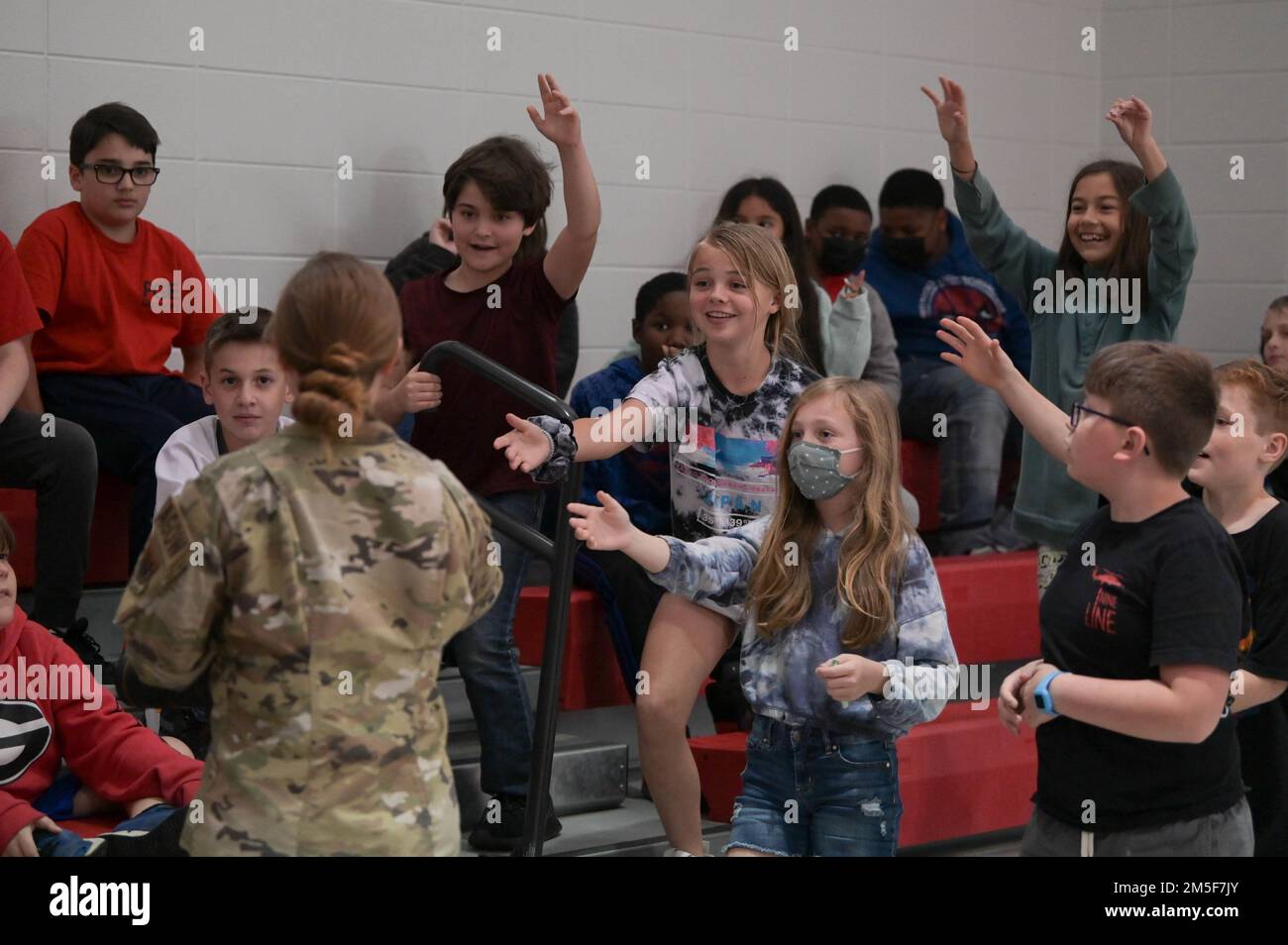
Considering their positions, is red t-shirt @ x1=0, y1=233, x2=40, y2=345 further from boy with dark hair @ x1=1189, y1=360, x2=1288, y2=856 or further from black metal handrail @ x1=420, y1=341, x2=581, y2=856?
boy with dark hair @ x1=1189, y1=360, x2=1288, y2=856

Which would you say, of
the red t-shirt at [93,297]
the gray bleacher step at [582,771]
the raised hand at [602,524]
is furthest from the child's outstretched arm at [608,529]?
the red t-shirt at [93,297]

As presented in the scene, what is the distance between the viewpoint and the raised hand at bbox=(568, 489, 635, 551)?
2566mm

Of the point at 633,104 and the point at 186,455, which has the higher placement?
the point at 633,104

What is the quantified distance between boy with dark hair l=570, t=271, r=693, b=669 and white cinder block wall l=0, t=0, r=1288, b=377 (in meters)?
0.76

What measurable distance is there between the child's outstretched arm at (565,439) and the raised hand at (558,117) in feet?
2.14

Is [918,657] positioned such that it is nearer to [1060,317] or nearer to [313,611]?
[313,611]

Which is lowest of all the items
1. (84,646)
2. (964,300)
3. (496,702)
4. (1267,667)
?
(496,702)

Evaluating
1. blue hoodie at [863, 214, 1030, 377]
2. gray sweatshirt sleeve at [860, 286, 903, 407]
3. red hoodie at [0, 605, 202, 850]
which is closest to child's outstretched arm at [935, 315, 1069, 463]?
red hoodie at [0, 605, 202, 850]

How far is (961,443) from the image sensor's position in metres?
5.11

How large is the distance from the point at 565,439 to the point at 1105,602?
1053 mm

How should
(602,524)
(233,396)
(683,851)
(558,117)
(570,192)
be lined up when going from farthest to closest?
(570,192), (558,117), (233,396), (683,851), (602,524)

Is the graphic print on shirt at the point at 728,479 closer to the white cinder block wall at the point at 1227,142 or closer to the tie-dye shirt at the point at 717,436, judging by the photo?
the tie-dye shirt at the point at 717,436

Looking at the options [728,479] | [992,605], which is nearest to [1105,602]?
[728,479]
